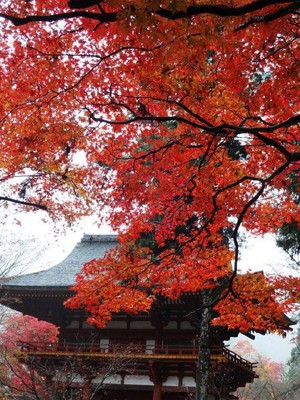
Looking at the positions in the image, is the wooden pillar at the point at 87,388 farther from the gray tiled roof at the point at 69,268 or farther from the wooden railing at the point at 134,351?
the gray tiled roof at the point at 69,268

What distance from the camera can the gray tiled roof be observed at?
16562mm

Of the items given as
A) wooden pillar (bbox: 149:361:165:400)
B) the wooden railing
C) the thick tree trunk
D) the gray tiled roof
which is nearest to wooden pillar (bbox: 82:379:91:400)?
the wooden railing

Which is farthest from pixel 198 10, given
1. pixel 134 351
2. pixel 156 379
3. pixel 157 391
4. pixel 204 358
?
pixel 157 391

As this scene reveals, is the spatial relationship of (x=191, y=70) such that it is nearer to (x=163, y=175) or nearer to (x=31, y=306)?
(x=163, y=175)

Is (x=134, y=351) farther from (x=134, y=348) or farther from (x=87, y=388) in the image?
(x=87, y=388)

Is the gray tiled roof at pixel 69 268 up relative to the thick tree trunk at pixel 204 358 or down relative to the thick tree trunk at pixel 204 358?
up

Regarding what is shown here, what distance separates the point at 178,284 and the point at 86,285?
236 cm

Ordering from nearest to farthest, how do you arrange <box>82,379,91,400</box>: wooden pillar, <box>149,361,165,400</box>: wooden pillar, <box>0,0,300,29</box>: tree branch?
1. <box>0,0,300,29</box>: tree branch
2. <box>149,361,165,400</box>: wooden pillar
3. <box>82,379,91,400</box>: wooden pillar

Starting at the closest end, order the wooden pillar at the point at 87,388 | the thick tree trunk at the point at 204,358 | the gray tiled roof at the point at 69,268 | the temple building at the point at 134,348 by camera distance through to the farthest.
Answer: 1. the thick tree trunk at the point at 204,358
2. the temple building at the point at 134,348
3. the wooden pillar at the point at 87,388
4. the gray tiled roof at the point at 69,268

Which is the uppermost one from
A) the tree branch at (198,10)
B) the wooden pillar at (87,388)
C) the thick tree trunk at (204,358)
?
the tree branch at (198,10)

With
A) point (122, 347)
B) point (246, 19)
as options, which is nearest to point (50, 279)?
point (122, 347)

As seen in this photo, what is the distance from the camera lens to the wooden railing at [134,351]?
45.0ft

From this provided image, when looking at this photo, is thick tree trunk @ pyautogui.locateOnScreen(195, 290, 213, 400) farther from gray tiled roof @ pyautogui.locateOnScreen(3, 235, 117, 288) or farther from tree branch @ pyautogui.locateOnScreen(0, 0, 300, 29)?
tree branch @ pyautogui.locateOnScreen(0, 0, 300, 29)

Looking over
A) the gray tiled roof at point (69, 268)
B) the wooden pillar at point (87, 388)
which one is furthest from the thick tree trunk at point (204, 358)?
the gray tiled roof at point (69, 268)
